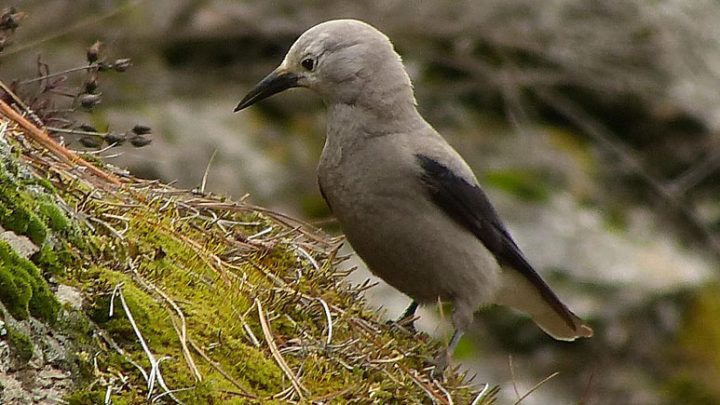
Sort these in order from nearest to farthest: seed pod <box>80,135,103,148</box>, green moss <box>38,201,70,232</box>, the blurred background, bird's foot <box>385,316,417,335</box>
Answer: green moss <box>38,201,70,232</box>, bird's foot <box>385,316,417,335</box>, seed pod <box>80,135,103,148</box>, the blurred background

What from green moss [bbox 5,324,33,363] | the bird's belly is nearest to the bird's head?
the bird's belly

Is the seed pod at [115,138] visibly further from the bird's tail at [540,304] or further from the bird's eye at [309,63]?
the bird's tail at [540,304]

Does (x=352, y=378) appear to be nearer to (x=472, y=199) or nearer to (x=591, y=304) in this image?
(x=472, y=199)

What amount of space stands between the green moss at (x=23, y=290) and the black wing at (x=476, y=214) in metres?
2.82

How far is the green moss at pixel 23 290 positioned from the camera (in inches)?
119

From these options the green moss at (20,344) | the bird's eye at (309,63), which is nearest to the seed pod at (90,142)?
the bird's eye at (309,63)

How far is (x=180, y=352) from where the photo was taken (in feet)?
10.8

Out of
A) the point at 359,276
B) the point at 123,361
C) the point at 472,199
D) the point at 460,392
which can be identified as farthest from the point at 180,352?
the point at 359,276

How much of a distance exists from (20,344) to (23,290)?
16 cm

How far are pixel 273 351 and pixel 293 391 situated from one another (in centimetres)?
19

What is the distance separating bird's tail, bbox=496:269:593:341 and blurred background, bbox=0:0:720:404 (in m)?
2.30

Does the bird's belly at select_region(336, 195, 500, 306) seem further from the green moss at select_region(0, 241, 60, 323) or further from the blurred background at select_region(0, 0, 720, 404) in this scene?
the blurred background at select_region(0, 0, 720, 404)

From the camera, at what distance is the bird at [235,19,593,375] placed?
5547 mm

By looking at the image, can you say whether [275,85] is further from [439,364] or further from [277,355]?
[277,355]
